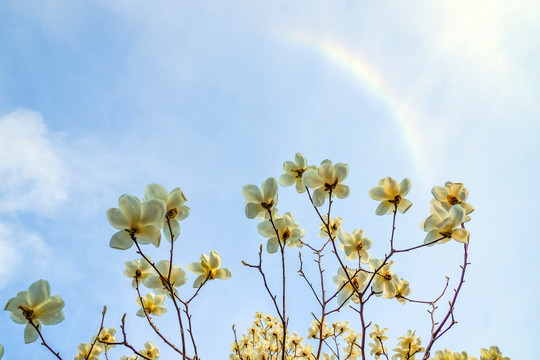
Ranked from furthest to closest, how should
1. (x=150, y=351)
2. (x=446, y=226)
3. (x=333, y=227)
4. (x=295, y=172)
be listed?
1. (x=333, y=227)
2. (x=150, y=351)
3. (x=295, y=172)
4. (x=446, y=226)

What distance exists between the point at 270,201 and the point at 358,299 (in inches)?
32.4

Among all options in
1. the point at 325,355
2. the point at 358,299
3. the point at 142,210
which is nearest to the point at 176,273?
the point at 142,210

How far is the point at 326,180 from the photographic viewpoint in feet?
5.94

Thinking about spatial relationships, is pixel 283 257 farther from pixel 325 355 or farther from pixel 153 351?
pixel 325 355

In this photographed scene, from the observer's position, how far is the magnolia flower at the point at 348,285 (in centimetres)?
196

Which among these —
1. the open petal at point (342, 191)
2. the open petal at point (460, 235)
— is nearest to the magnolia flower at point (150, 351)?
the open petal at point (342, 191)

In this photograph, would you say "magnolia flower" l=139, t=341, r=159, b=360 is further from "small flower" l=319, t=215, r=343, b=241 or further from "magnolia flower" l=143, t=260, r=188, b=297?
"small flower" l=319, t=215, r=343, b=241

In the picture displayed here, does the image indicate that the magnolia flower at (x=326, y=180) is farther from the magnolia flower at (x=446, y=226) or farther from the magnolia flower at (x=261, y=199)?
the magnolia flower at (x=446, y=226)

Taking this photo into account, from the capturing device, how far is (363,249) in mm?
2090

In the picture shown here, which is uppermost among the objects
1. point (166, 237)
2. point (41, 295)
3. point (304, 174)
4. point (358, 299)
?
point (304, 174)

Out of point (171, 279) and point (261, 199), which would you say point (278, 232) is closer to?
point (261, 199)

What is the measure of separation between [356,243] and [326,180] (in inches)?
21.4

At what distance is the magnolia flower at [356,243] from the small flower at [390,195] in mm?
275

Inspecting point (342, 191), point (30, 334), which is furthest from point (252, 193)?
point (30, 334)
